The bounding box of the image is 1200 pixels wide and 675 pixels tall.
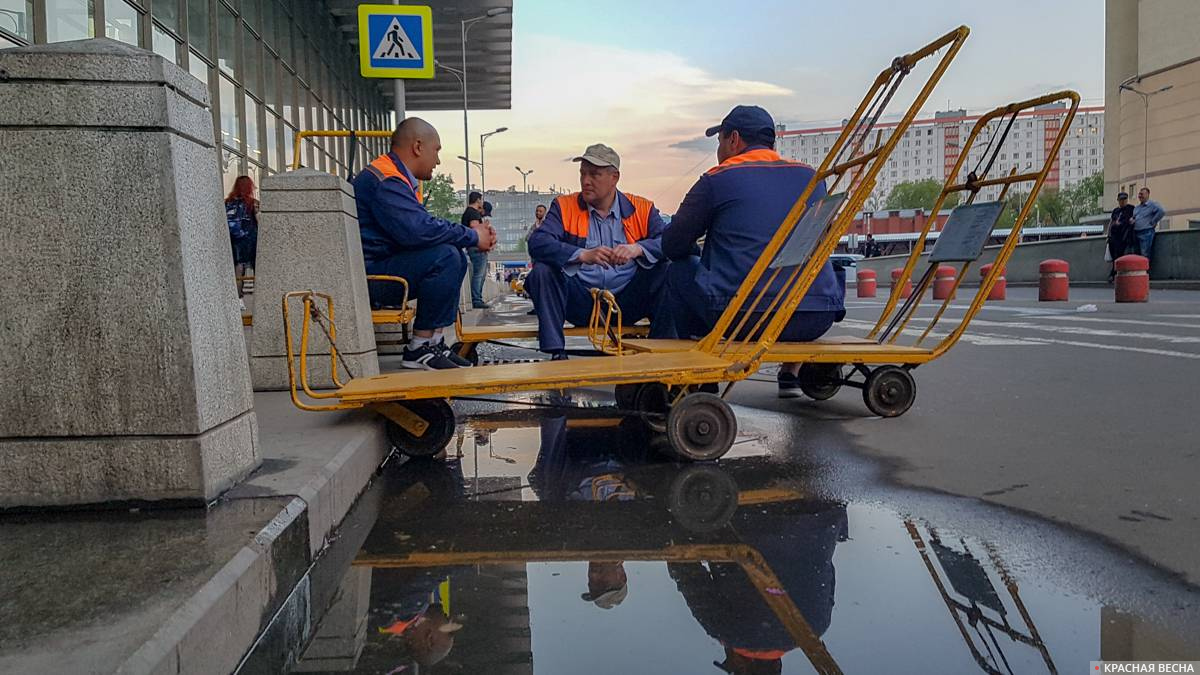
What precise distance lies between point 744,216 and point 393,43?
8.09 m

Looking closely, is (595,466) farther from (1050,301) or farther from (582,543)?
(1050,301)

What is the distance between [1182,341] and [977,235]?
4277 mm

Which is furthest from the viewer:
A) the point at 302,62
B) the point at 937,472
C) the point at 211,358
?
the point at 302,62

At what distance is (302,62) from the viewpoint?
21.9 metres

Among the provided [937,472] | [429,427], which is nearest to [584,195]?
[429,427]

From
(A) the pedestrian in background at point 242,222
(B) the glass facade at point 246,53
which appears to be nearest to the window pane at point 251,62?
(B) the glass facade at point 246,53

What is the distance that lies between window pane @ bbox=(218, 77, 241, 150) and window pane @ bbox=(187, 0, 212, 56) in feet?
2.26

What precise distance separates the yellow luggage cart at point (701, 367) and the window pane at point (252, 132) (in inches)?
532

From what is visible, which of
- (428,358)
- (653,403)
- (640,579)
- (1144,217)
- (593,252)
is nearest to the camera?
(640,579)

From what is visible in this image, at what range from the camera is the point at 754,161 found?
535cm

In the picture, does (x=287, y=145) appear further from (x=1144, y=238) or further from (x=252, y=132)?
(x=1144, y=238)

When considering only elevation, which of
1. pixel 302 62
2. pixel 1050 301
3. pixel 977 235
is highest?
pixel 302 62

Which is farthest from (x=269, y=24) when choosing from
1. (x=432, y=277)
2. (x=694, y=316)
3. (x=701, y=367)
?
(x=701, y=367)

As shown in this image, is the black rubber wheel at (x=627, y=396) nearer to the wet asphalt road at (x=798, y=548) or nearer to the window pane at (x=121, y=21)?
the wet asphalt road at (x=798, y=548)
